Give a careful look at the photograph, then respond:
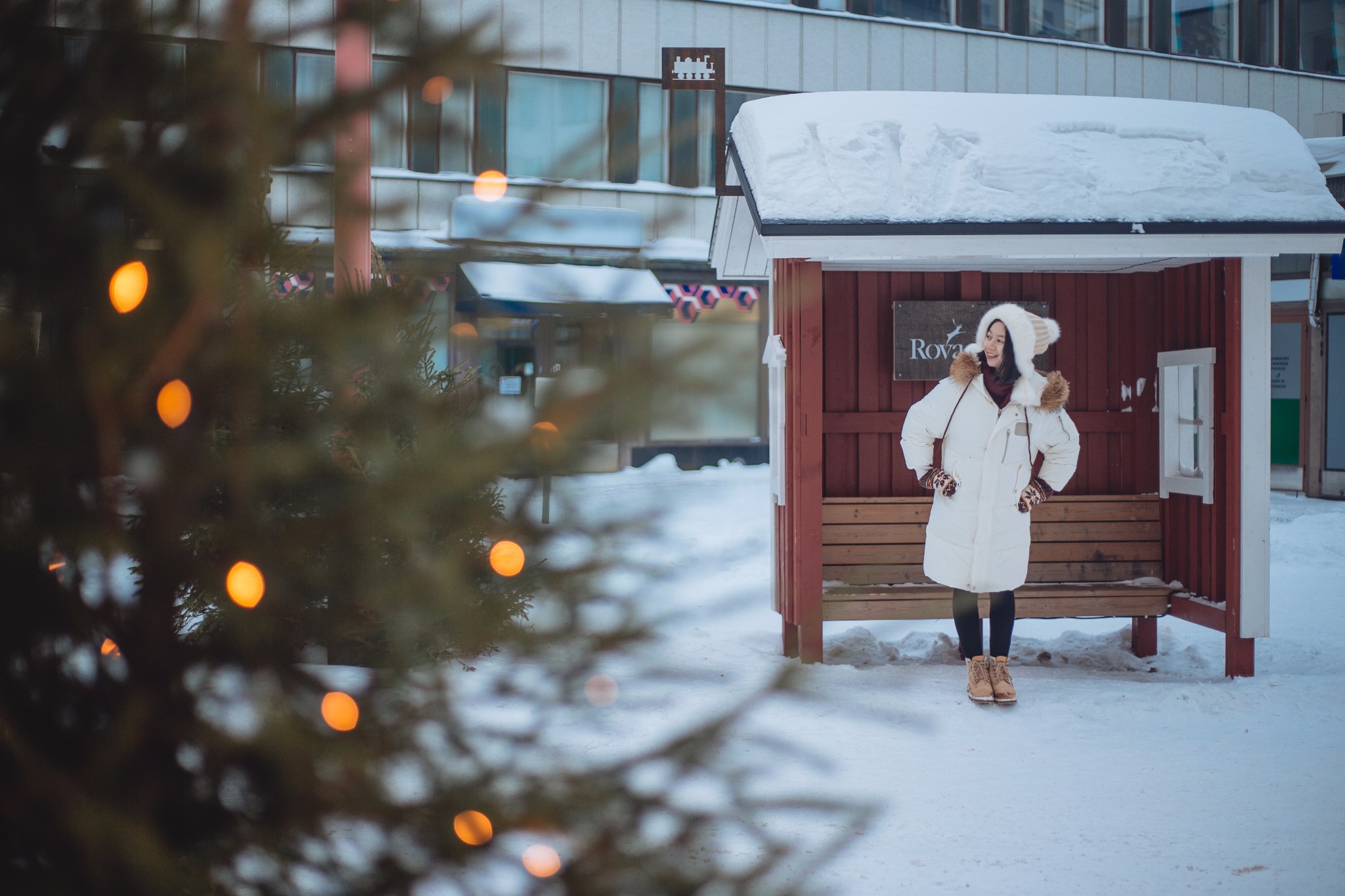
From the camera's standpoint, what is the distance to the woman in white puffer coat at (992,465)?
16.4ft

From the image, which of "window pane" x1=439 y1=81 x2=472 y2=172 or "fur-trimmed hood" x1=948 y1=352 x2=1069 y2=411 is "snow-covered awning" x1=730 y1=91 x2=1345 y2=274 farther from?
"window pane" x1=439 y1=81 x2=472 y2=172

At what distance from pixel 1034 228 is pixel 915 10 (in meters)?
14.5

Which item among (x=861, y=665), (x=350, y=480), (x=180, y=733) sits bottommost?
(x=861, y=665)

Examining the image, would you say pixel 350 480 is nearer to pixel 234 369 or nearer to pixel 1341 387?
pixel 234 369

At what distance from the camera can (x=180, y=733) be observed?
0.98m

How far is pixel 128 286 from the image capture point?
0.92 metres

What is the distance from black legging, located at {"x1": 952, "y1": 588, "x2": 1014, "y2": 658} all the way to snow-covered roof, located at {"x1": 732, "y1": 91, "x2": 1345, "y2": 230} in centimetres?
171

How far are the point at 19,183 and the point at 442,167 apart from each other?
0.37 m

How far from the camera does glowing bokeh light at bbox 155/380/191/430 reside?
36.2 inches

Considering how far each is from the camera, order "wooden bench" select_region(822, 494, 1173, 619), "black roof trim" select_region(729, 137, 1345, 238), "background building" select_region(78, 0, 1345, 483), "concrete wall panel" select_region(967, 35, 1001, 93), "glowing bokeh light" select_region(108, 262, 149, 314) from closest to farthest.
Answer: "glowing bokeh light" select_region(108, 262, 149, 314), "black roof trim" select_region(729, 137, 1345, 238), "wooden bench" select_region(822, 494, 1173, 619), "background building" select_region(78, 0, 1345, 483), "concrete wall panel" select_region(967, 35, 1001, 93)

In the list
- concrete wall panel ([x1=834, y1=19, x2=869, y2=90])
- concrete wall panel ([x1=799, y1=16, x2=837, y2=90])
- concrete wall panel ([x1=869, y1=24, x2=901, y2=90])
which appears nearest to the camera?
concrete wall panel ([x1=799, y1=16, x2=837, y2=90])

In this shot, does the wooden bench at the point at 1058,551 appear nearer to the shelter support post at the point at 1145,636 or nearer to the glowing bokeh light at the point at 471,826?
the shelter support post at the point at 1145,636

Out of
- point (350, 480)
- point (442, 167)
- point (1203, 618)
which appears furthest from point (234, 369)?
point (1203, 618)

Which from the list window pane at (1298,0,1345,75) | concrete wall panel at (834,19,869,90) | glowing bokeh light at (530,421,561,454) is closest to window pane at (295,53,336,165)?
glowing bokeh light at (530,421,561,454)
